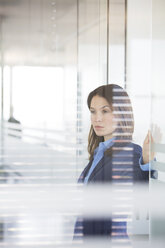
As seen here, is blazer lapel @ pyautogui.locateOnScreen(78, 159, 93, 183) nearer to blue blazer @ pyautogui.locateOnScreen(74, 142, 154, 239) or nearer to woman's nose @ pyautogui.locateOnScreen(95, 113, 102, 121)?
blue blazer @ pyautogui.locateOnScreen(74, 142, 154, 239)

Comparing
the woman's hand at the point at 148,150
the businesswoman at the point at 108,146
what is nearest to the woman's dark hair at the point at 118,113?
the businesswoman at the point at 108,146

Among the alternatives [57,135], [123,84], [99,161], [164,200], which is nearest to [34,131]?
[57,135]

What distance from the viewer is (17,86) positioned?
261cm

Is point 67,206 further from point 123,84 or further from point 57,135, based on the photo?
point 123,84

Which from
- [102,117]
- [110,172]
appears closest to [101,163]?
[110,172]

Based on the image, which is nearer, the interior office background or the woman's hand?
the interior office background

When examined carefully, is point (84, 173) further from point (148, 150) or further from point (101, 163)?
point (148, 150)

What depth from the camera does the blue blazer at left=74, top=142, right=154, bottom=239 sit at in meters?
2.71

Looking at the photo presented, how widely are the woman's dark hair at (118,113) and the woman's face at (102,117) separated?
0.07 feet

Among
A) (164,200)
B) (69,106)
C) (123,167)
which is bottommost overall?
(164,200)

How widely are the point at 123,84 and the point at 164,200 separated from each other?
0.80 m

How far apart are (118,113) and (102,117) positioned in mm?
100

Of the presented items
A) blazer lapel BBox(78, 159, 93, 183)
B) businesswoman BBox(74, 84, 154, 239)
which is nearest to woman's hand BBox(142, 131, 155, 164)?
businesswoman BBox(74, 84, 154, 239)

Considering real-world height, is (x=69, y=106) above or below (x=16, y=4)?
below
